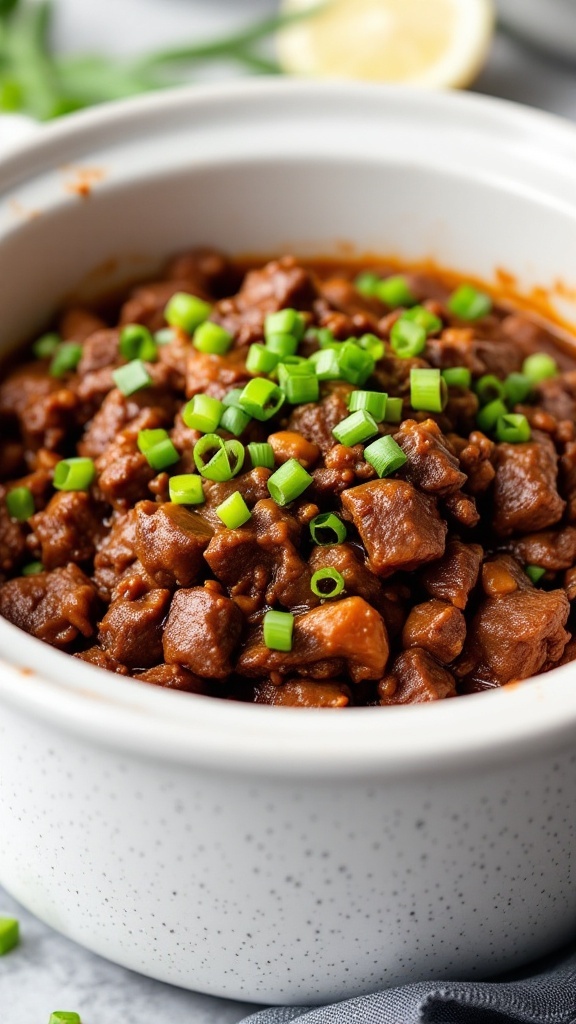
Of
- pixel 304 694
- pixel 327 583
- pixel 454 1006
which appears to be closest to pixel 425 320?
pixel 327 583

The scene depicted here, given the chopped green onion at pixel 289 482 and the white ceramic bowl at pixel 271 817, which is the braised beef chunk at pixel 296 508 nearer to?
the chopped green onion at pixel 289 482

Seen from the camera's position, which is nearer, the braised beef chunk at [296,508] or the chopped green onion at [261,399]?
the braised beef chunk at [296,508]

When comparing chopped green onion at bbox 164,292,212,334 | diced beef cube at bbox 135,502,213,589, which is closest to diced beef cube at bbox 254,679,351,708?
diced beef cube at bbox 135,502,213,589

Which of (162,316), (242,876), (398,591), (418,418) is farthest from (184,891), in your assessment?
(162,316)

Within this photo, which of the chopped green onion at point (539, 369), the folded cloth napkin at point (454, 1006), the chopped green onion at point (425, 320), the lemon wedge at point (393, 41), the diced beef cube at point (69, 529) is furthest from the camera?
the lemon wedge at point (393, 41)

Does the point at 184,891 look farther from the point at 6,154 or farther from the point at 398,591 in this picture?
the point at 6,154

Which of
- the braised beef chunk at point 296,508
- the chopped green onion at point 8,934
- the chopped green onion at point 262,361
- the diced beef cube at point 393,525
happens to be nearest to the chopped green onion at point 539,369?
the braised beef chunk at point 296,508
